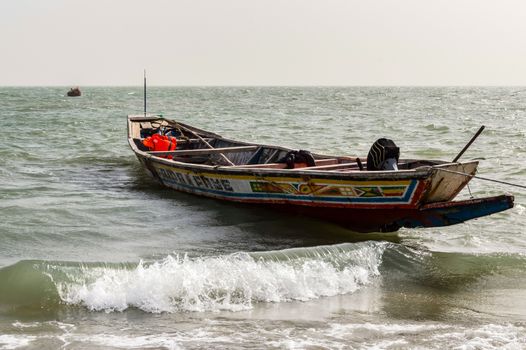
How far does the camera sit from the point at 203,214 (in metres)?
11.5

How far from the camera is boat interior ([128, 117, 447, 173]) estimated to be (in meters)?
10.7

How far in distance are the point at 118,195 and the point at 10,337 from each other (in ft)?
24.1

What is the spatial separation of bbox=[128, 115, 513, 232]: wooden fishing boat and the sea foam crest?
966 millimetres

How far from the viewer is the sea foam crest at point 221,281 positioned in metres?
7.09

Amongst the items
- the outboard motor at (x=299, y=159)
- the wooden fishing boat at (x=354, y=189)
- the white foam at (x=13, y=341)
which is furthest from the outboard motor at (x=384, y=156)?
the white foam at (x=13, y=341)

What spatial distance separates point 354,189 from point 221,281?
8.68 ft

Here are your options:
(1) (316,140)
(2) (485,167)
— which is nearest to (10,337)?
(2) (485,167)

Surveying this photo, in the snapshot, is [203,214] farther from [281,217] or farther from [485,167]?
[485,167]

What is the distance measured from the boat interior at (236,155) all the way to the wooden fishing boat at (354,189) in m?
0.03

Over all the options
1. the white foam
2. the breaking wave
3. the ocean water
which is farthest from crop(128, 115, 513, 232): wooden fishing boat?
the white foam

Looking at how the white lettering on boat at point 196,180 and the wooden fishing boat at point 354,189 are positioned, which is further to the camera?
the white lettering on boat at point 196,180

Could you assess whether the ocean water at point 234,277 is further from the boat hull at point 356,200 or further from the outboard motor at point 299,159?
Result: the outboard motor at point 299,159

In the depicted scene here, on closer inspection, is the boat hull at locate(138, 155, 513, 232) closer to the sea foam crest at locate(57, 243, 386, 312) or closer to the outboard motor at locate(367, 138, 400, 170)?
the outboard motor at locate(367, 138, 400, 170)

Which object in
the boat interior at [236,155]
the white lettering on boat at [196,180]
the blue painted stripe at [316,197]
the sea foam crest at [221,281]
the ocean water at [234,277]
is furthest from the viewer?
the white lettering on boat at [196,180]
